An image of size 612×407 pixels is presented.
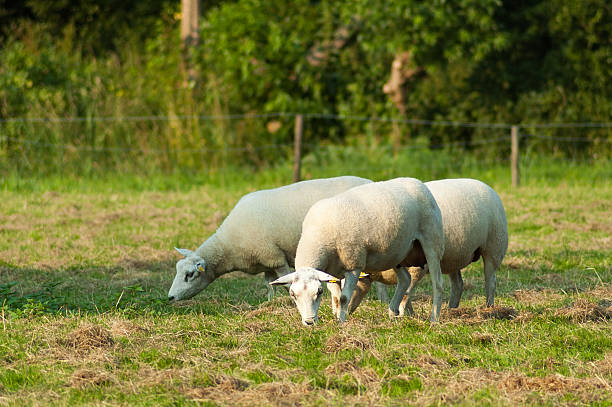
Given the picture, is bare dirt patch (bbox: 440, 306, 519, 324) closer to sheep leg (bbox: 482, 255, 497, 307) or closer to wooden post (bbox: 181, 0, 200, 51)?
sheep leg (bbox: 482, 255, 497, 307)

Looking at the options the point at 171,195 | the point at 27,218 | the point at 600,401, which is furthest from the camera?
the point at 171,195

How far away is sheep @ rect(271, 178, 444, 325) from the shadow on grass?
1.03 meters

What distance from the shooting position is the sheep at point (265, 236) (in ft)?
24.6

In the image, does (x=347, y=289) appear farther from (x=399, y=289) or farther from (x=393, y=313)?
(x=399, y=289)

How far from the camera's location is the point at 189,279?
7242 mm

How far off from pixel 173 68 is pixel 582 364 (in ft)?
52.8

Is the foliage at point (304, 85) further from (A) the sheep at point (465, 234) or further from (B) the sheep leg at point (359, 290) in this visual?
(B) the sheep leg at point (359, 290)

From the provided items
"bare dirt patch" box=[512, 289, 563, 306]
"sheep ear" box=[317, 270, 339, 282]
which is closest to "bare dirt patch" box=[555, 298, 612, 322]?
"bare dirt patch" box=[512, 289, 563, 306]

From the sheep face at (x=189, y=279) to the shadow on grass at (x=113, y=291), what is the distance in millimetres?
82

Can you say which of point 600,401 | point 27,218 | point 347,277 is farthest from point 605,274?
point 27,218

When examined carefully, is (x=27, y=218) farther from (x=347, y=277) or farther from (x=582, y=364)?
(x=582, y=364)

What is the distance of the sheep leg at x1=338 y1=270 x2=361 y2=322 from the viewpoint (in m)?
5.79

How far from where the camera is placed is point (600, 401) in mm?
4145

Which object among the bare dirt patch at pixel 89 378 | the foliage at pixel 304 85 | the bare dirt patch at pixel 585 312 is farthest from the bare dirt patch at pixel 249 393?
the foliage at pixel 304 85
